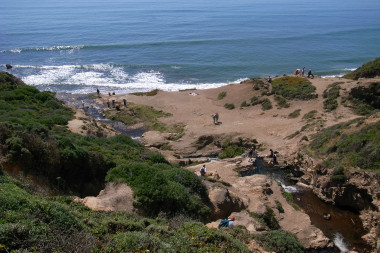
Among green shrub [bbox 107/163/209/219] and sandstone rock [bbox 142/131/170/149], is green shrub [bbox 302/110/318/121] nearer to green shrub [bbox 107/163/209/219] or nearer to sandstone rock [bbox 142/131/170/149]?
sandstone rock [bbox 142/131/170/149]

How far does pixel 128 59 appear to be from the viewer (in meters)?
61.0

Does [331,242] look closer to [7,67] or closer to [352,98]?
[352,98]

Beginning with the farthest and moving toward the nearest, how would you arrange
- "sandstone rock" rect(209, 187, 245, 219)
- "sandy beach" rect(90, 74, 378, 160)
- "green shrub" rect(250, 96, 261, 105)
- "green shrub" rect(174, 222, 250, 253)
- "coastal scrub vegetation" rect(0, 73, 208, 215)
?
"green shrub" rect(250, 96, 261, 105), "sandy beach" rect(90, 74, 378, 160), "sandstone rock" rect(209, 187, 245, 219), "coastal scrub vegetation" rect(0, 73, 208, 215), "green shrub" rect(174, 222, 250, 253)

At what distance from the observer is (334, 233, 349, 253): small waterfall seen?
14.8 m

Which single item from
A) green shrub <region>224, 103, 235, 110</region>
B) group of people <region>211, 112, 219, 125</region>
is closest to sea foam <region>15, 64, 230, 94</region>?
green shrub <region>224, 103, 235, 110</region>

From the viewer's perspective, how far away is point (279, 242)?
11664 mm

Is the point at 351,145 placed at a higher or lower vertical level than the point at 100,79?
lower

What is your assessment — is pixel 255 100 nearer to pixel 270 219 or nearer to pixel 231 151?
pixel 231 151

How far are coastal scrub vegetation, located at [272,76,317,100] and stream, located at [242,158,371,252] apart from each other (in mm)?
14181

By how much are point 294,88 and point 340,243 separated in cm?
2246

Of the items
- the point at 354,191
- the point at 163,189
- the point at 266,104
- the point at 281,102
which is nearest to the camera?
the point at 163,189

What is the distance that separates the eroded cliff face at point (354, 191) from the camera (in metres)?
16.2

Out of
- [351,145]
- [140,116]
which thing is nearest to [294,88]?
[351,145]

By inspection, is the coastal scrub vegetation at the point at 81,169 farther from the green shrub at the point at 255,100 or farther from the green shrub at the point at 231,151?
the green shrub at the point at 255,100
